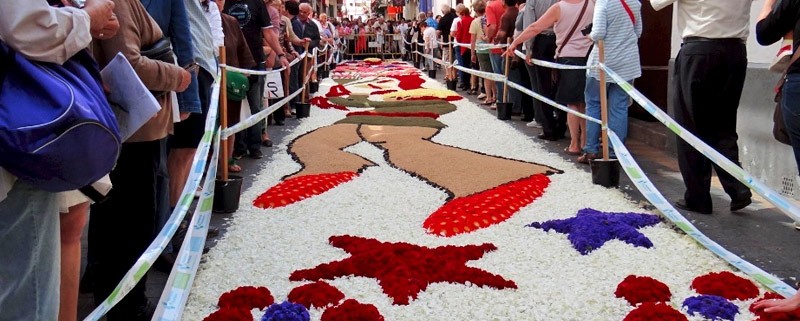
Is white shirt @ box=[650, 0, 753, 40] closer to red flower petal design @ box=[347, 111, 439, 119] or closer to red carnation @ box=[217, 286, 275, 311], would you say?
red carnation @ box=[217, 286, 275, 311]

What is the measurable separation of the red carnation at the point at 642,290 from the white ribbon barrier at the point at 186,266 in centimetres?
203

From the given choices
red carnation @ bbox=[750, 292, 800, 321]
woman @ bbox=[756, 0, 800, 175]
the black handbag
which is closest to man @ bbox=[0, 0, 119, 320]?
the black handbag

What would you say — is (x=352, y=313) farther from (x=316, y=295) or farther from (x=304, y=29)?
(x=304, y=29)

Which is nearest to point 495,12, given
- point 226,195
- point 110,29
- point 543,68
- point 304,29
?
point 543,68

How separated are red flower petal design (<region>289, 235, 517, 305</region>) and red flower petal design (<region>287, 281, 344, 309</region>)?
0.79 ft

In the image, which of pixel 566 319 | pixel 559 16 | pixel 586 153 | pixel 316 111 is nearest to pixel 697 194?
pixel 586 153

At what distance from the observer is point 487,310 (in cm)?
368

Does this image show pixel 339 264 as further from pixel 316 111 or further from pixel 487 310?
pixel 316 111

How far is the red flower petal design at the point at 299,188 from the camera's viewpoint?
595 cm

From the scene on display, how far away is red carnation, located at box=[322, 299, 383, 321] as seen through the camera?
3.51 m

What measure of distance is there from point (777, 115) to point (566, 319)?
73.2 inches

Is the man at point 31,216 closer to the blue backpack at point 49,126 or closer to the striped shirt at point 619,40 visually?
the blue backpack at point 49,126

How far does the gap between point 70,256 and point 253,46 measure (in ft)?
18.9

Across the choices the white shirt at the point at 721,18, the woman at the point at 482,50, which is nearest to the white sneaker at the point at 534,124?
the woman at the point at 482,50
